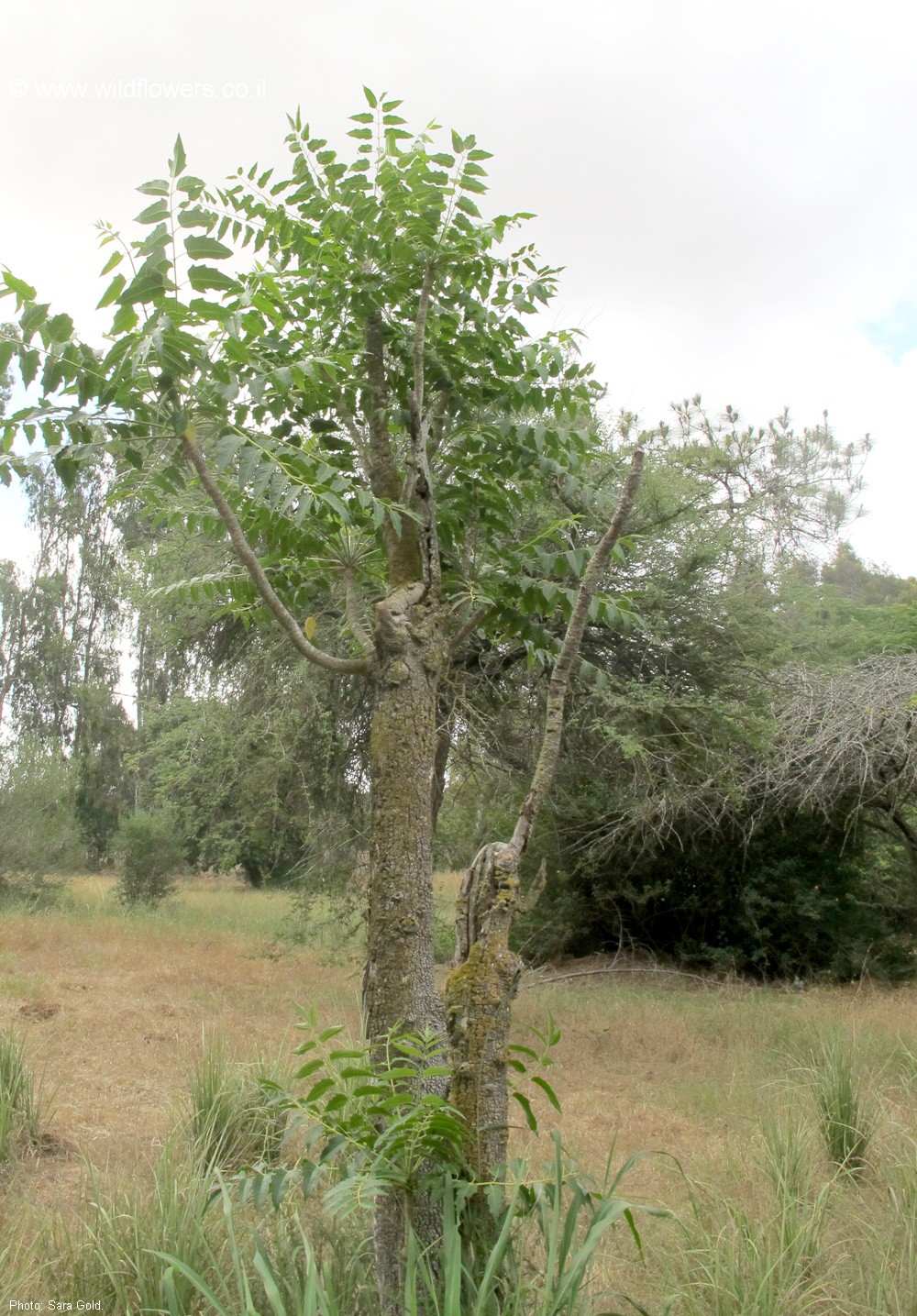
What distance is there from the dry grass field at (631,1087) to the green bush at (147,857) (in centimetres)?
294

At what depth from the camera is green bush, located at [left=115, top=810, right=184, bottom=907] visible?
61.4ft

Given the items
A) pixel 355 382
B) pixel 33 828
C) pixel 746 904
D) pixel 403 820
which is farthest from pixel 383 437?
pixel 33 828

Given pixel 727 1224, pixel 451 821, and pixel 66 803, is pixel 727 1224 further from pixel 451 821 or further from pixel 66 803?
pixel 66 803

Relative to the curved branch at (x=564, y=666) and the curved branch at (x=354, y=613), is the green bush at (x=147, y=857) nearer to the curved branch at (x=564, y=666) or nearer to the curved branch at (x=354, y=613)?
the curved branch at (x=354, y=613)

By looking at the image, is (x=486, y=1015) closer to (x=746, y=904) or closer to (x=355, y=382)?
(x=355, y=382)

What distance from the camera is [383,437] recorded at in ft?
9.54

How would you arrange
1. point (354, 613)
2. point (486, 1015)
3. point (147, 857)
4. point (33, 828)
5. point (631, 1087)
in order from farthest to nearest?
1. point (147, 857)
2. point (33, 828)
3. point (631, 1087)
4. point (354, 613)
5. point (486, 1015)

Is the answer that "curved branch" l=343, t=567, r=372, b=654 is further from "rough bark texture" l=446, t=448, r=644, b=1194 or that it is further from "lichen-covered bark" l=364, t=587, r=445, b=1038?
"rough bark texture" l=446, t=448, r=644, b=1194

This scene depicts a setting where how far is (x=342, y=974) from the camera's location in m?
12.0

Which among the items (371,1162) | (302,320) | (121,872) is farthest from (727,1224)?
(121,872)

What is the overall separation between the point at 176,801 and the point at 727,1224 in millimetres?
10746

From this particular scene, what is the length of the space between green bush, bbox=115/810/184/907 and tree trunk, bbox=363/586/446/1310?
17.2 meters

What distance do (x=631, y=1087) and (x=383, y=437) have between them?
599 cm

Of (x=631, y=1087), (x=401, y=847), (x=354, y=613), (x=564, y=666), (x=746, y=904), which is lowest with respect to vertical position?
(x=631, y=1087)
